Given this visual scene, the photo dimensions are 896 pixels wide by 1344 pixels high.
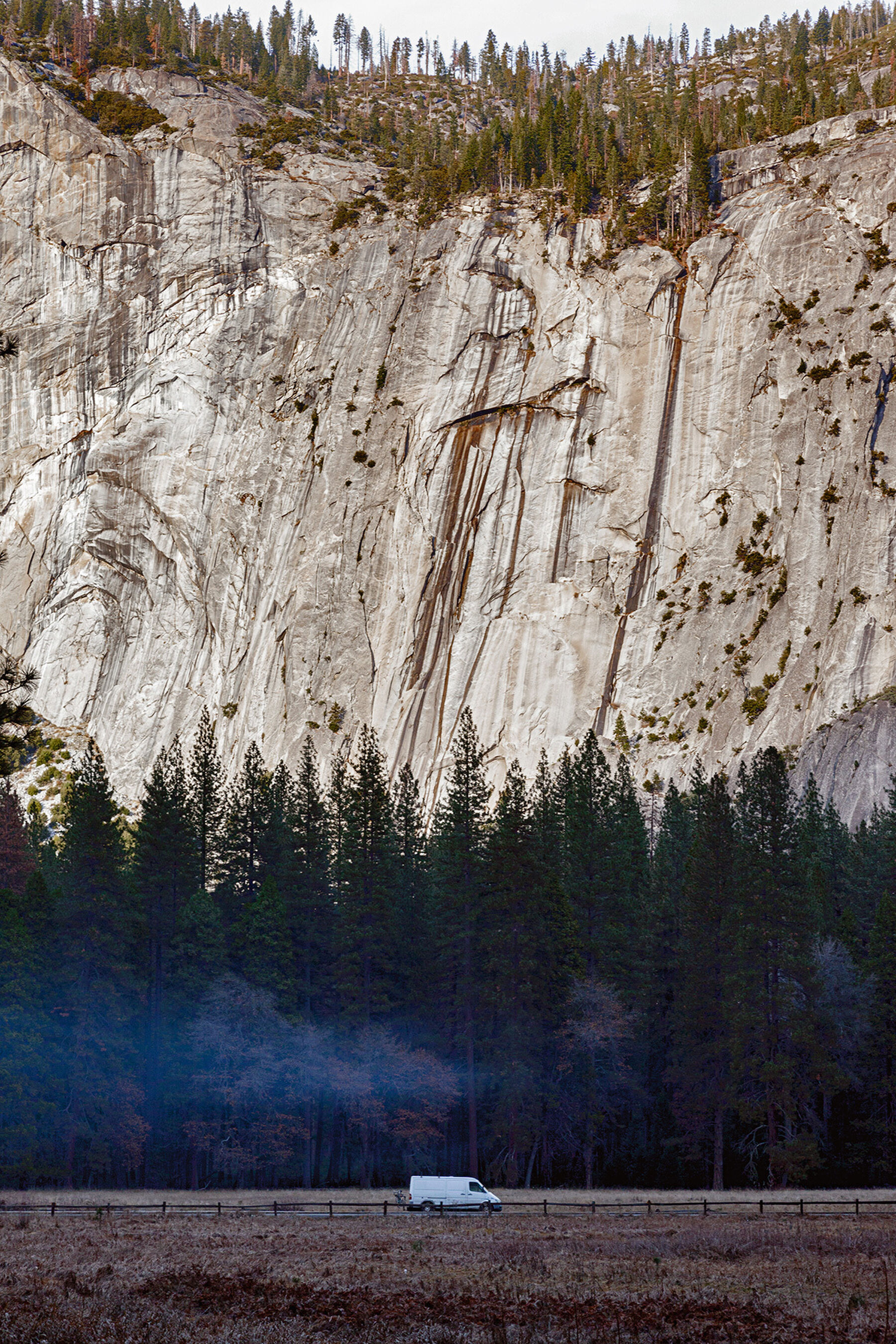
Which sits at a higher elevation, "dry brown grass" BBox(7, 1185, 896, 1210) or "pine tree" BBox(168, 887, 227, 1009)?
"pine tree" BBox(168, 887, 227, 1009)

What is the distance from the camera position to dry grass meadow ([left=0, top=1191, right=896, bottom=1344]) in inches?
566

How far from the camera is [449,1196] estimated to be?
1325 inches

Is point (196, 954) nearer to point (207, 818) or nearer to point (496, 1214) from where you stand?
point (207, 818)

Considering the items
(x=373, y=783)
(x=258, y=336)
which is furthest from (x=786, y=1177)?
(x=258, y=336)

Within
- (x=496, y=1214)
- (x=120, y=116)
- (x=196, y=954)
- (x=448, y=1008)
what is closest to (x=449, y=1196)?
(x=496, y=1214)

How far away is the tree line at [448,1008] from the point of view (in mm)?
42812

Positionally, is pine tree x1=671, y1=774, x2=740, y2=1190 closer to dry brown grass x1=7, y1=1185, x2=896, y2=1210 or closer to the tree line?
the tree line

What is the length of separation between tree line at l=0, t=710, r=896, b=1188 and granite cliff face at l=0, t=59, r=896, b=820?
2457 cm

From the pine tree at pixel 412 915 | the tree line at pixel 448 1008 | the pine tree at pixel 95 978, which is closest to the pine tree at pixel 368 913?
the tree line at pixel 448 1008

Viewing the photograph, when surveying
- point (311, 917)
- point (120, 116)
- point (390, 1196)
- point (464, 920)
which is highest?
point (120, 116)

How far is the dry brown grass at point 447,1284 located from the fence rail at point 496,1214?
336 cm

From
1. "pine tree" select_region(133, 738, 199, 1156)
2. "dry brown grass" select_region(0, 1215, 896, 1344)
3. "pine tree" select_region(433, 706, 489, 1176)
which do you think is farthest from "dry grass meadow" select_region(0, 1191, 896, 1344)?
"pine tree" select_region(133, 738, 199, 1156)

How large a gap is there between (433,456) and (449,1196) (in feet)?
231

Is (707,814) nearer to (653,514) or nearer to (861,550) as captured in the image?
(861,550)
